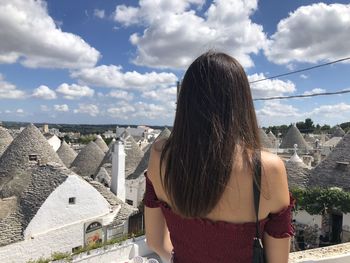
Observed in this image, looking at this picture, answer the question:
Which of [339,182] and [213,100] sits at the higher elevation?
[213,100]

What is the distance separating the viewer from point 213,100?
4.57 ft

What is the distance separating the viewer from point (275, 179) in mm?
1300

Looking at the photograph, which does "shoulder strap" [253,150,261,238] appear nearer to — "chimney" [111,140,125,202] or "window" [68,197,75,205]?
"window" [68,197,75,205]

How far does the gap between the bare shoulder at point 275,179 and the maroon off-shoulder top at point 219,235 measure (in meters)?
0.06

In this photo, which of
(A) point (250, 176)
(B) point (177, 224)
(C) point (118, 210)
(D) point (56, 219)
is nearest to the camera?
(A) point (250, 176)

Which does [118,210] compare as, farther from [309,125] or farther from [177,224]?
[309,125]

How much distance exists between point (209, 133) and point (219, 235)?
40 cm

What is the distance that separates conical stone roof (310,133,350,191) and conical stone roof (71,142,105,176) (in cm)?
1123

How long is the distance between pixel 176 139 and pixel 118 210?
11.3m

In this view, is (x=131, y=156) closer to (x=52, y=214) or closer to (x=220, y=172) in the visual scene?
(x=52, y=214)

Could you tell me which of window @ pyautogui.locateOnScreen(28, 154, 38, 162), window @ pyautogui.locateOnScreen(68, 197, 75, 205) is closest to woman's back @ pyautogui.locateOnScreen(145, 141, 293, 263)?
window @ pyautogui.locateOnScreen(68, 197, 75, 205)

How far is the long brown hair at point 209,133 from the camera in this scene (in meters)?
1.35

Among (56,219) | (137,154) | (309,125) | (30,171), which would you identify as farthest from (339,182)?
(309,125)

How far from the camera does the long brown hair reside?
1354 millimetres
